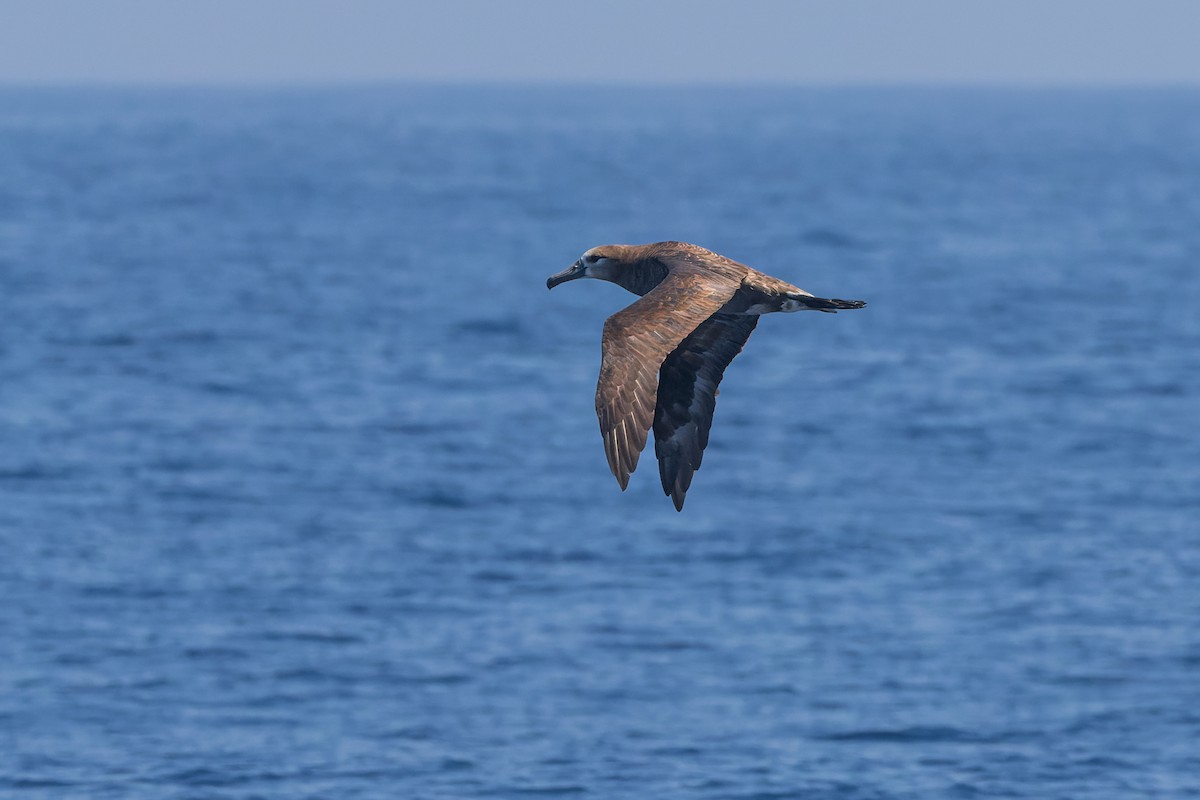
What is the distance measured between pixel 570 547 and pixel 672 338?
23.4 meters

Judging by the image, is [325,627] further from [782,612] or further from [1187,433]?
[1187,433]

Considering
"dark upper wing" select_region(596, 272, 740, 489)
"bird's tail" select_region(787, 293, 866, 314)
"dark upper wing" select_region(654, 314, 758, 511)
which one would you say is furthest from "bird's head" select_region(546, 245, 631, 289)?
"dark upper wing" select_region(596, 272, 740, 489)

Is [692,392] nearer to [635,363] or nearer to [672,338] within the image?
[672,338]

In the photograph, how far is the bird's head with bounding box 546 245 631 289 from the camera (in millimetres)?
14938

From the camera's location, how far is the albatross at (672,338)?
12.0m

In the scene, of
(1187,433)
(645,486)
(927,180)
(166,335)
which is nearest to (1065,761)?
(645,486)

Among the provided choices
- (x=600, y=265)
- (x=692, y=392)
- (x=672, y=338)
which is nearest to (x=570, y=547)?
(x=600, y=265)

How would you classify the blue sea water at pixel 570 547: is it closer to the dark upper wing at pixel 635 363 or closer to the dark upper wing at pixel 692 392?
the dark upper wing at pixel 692 392

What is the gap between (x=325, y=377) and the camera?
53719 mm

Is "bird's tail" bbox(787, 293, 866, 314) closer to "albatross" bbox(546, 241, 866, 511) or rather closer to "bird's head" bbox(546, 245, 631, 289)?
"albatross" bbox(546, 241, 866, 511)

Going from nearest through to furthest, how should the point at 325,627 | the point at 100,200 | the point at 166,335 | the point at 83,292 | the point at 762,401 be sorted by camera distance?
the point at 325,627
the point at 762,401
the point at 166,335
the point at 83,292
the point at 100,200

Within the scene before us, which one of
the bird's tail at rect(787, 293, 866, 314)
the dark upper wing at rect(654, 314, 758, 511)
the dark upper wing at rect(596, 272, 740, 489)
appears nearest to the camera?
the dark upper wing at rect(596, 272, 740, 489)

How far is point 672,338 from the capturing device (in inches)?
482

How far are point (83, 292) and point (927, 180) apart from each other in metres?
79.4
